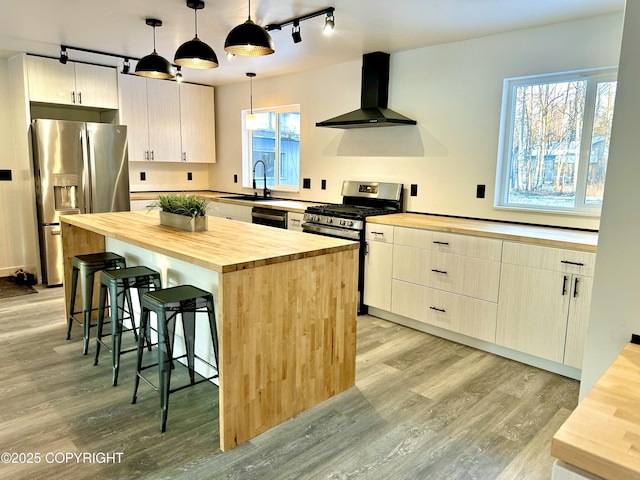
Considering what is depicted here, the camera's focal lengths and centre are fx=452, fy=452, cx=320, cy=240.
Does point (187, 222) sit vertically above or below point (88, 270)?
above

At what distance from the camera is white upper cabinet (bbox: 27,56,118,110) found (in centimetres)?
455

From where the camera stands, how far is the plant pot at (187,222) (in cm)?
276

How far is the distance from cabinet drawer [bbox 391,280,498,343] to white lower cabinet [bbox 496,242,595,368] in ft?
0.34

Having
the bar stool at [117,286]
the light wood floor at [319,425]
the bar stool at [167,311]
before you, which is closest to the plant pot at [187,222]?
the bar stool at [117,286]

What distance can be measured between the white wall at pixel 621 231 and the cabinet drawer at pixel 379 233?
240 cm

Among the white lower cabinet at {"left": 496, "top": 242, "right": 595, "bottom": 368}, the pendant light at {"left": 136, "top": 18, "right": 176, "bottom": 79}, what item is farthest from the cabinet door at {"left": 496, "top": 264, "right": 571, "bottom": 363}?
the pendant light at {"left": 136, "top": 18, "right": 176, "bottom": 79}

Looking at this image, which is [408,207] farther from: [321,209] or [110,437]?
[110,437]

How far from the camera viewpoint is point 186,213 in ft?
9.14

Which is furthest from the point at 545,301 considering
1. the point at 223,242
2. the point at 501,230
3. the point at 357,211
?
the point at 223,242

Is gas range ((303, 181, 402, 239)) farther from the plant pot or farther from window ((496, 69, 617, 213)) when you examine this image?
the plant pot

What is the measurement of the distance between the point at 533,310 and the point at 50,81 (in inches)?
195

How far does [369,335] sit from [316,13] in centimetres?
238

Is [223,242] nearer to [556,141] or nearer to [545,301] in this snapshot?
A: [545,301]

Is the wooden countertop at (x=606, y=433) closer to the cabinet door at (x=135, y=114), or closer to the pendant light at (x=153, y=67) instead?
the pendant light at (x=153, y=67)
